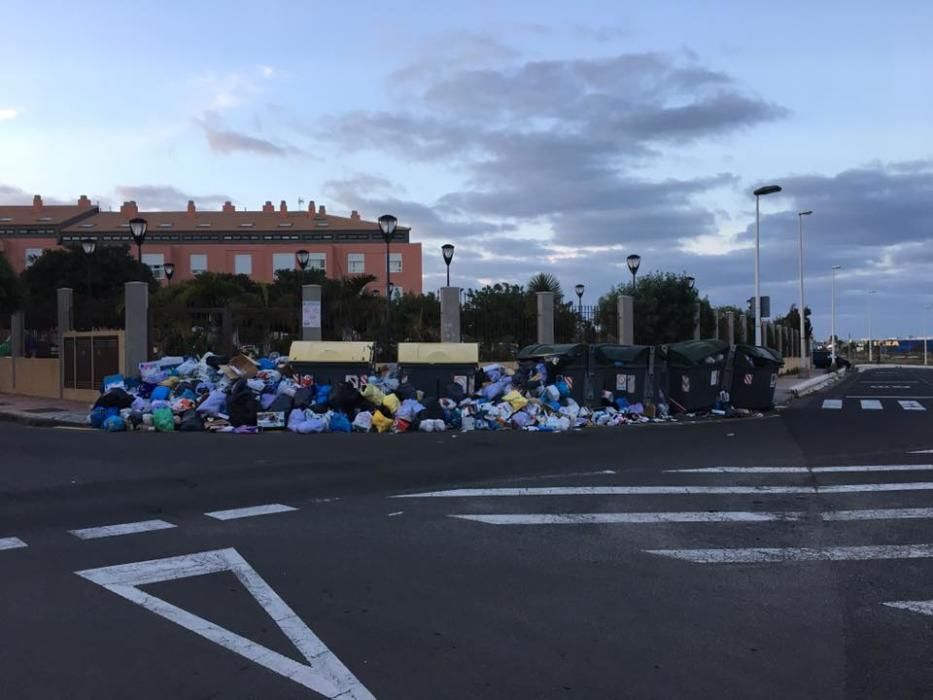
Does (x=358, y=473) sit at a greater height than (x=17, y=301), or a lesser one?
lesser

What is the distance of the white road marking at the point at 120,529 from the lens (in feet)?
23.4

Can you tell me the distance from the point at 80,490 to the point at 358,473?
10.6ft

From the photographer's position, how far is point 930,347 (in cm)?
14538

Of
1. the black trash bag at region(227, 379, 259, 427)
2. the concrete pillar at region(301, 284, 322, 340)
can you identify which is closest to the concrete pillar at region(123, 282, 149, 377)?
the concrete pillar at region(301, 284, 322, 340)

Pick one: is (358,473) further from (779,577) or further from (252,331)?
(252,331)

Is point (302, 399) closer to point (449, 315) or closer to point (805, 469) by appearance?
point (449, 315)

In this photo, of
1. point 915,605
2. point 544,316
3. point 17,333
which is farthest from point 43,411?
point 915,605

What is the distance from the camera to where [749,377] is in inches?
789

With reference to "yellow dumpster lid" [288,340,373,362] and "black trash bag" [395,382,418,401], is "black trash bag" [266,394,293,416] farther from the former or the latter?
"black trash bag" [395,382,418,401]

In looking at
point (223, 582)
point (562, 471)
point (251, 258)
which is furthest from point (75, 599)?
point (251, 258)

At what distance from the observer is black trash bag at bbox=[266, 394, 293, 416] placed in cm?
1631

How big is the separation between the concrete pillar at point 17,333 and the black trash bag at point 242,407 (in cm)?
1349

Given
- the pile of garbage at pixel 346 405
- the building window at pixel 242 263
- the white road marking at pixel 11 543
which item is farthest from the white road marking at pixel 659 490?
the building window at pixel 242 263

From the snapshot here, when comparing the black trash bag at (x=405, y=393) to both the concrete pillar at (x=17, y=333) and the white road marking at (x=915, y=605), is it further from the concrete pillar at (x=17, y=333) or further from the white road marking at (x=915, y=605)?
the concrete pillar at (x=17, y=333)
